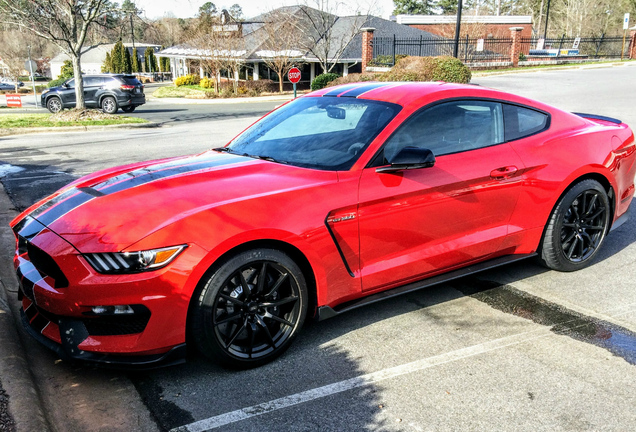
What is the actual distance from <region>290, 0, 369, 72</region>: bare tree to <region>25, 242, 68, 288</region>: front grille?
33.9m

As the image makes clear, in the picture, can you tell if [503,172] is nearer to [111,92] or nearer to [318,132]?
[318,132]

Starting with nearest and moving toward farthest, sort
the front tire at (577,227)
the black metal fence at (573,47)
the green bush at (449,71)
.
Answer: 1. the front tire at (577,227)
2. the green bush at (449,71)
3. the black metal fence at (573,47)

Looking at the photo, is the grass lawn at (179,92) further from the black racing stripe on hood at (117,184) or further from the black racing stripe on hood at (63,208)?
the black racing stripe on hood at (63,208)

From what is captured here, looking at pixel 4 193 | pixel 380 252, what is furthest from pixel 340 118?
pixel 4 193

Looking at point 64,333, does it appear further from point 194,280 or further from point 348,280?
point 348,280

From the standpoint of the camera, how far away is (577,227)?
5.11m

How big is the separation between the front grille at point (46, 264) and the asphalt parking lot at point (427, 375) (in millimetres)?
691

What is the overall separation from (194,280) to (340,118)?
1886mm

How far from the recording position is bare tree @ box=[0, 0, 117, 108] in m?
19.0

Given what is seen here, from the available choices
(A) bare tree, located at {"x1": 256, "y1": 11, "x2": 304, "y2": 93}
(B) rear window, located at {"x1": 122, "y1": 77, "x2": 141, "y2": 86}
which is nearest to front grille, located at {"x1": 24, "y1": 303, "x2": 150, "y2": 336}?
(B) rear window, located at {"x1": 122, "y1": 77, "x2": 141, "y2": 86}

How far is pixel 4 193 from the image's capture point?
8.47 metres

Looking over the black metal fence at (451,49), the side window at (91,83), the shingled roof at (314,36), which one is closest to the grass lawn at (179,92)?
the shingled roof at (314,36)

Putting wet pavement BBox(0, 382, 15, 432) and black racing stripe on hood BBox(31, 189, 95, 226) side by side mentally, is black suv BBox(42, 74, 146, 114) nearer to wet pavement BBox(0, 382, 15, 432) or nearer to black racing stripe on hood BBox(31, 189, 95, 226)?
black racing stripe on hood BBox(31, 189, 95, 226)

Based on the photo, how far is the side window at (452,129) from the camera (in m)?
4.19
